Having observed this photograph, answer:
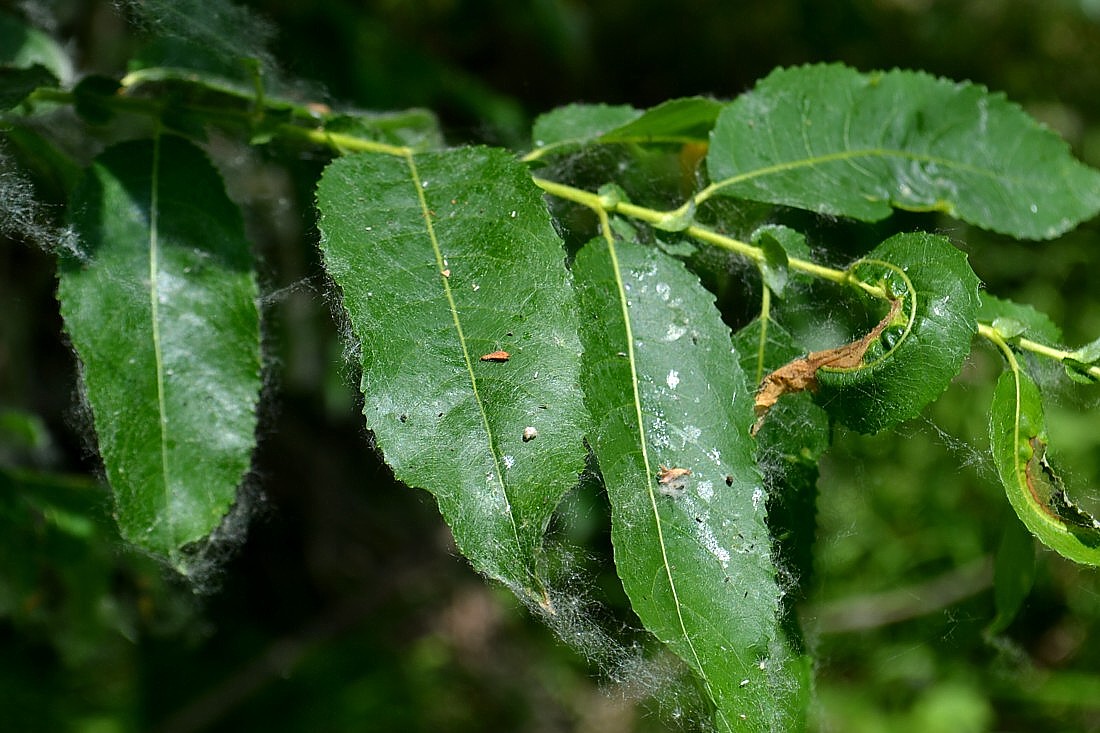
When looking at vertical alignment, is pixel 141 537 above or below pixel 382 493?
above

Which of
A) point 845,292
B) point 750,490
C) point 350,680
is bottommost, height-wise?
point 350,680

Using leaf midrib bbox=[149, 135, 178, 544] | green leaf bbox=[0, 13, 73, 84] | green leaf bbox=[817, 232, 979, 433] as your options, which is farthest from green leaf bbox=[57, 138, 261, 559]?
green leaf bbox=[817, 232, 979, 433]

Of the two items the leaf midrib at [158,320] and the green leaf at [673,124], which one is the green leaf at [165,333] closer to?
the leaf midrib at [158,320]

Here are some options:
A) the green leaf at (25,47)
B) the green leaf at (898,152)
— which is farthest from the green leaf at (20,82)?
the green leaf at (898,152)

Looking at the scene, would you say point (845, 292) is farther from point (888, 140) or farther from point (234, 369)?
point (234, 369)

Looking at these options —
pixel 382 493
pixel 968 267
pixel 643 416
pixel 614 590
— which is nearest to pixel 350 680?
pixel 382 493

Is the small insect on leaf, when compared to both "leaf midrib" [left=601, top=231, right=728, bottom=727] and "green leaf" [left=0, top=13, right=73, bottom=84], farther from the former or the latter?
"green leaf" [left=0, top=13, right=73, bottom=84]

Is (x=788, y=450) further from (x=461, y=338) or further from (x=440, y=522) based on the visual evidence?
(x=440, y=522)
